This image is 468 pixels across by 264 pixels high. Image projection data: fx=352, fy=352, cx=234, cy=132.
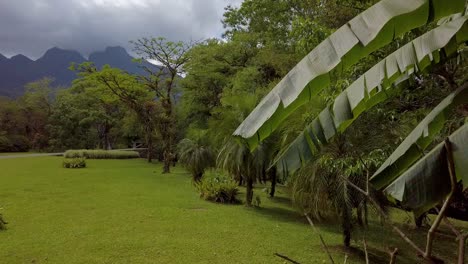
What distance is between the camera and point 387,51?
17.5 feet

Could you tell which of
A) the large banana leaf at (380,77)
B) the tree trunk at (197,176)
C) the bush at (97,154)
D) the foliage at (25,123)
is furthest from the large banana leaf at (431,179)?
the foliage at (25,123)

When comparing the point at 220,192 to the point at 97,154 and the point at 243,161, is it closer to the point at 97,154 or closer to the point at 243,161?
the point at 243,161

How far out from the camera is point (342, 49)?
1591mm

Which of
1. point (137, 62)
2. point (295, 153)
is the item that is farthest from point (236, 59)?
point (295, 153)

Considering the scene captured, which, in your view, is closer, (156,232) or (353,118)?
(353,118)

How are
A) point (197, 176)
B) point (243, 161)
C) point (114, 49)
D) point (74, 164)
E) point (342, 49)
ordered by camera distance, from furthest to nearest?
point (114, 49) < point (74, 164) < point (197, 176) < point (243, 161) < point (342, 49)

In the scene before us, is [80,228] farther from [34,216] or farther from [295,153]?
[295,153]

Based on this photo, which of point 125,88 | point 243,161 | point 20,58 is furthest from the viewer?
point 20,58

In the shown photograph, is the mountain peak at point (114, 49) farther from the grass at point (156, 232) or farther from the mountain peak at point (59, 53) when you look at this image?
the grass at point (156, 232)

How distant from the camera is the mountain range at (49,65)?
97750mm

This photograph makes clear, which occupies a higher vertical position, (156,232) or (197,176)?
(197,176)

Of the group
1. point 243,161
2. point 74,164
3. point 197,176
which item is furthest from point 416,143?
point 74,164

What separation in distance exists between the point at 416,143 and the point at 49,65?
135 meters

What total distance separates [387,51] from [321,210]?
2.75 meters
